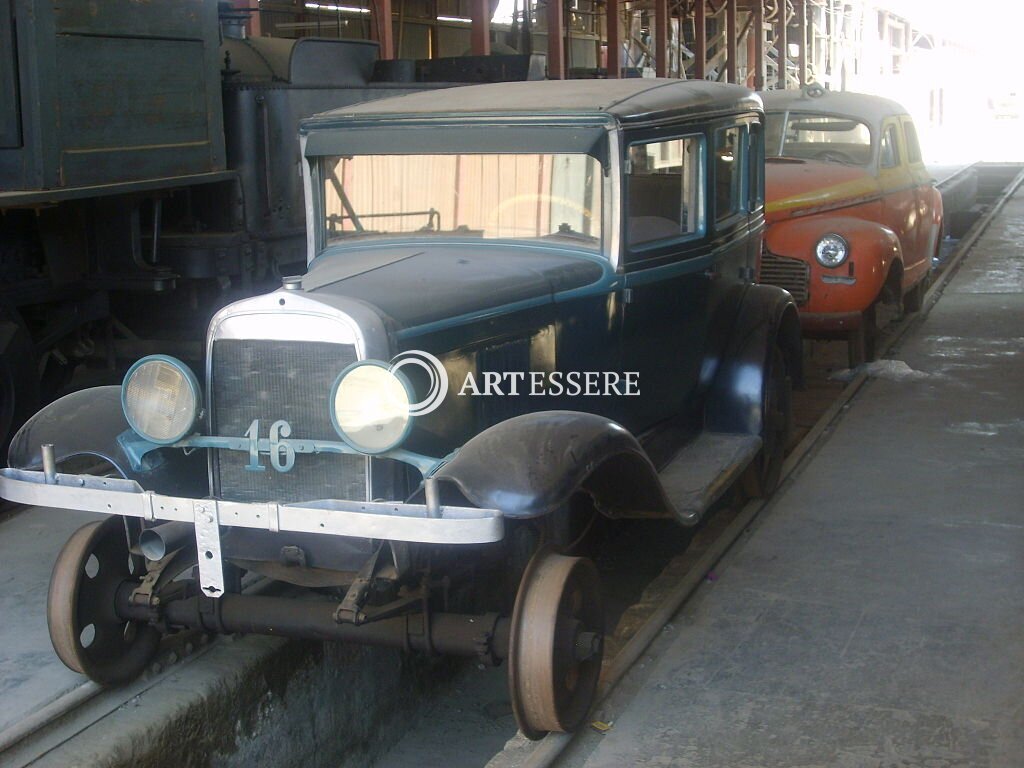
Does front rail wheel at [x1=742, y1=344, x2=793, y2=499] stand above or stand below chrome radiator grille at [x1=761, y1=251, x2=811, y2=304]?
below

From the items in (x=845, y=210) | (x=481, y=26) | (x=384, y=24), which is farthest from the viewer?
(x=481, y=26)

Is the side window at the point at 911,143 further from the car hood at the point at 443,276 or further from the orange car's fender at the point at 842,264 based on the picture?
the car hood at the point at 443,276

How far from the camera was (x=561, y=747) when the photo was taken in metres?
3.38

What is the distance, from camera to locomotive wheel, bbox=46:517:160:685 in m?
3.65

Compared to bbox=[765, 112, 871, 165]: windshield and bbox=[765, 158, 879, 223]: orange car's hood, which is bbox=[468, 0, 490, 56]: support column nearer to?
bbox=[765, 112, 871, 165]: windshield

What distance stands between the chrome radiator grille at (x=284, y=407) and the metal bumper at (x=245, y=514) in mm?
218

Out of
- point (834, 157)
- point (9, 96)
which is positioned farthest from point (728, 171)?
point (834, 157)

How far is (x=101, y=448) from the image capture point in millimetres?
3658

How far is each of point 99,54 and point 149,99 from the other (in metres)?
0.50

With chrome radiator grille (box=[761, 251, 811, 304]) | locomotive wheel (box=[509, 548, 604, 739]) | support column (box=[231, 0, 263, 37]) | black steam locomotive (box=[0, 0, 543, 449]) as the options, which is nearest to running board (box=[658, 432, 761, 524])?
locomotive wheel (box=[509, 548, 604, 739])

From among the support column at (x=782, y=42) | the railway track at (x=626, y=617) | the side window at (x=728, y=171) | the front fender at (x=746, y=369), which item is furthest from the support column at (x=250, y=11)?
the support column at (x=782, y=42)

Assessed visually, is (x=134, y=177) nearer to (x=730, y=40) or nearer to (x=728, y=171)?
(x=728, y=171)

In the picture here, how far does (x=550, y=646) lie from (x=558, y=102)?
199 centimetres

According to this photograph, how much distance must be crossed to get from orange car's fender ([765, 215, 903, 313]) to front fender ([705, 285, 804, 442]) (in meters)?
2.29
